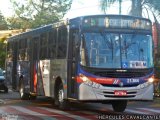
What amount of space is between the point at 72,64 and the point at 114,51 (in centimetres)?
153

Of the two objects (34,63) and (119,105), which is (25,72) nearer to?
(34,63)

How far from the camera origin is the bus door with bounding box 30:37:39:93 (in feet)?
68.0

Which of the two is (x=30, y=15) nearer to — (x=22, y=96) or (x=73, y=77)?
(x=22, y=96)

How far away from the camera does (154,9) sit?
33469 mm

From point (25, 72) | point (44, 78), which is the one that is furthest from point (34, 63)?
point (44, 78)

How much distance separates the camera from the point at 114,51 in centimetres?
1571

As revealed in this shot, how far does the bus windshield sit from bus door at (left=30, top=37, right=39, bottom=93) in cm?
523

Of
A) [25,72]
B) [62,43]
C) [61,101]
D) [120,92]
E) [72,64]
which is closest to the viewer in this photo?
[120,92]

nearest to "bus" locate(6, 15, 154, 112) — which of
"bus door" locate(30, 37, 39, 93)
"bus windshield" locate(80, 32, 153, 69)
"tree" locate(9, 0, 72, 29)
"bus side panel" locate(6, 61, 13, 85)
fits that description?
"bus windshield" locate(80, 32, 153, 69)

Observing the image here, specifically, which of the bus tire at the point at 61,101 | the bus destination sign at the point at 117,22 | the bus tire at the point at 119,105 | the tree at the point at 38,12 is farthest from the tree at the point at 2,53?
the bus destination sign at the point at 117,22

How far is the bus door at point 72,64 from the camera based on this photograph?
52.7 feet

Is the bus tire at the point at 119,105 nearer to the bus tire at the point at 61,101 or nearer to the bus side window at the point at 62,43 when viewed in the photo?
the bus tire at the point at 61,101

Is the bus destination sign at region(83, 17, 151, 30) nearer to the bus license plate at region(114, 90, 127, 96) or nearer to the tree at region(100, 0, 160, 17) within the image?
the bus license plate at region(114, 90, 127, 96)

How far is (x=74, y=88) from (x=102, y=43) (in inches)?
68.7
